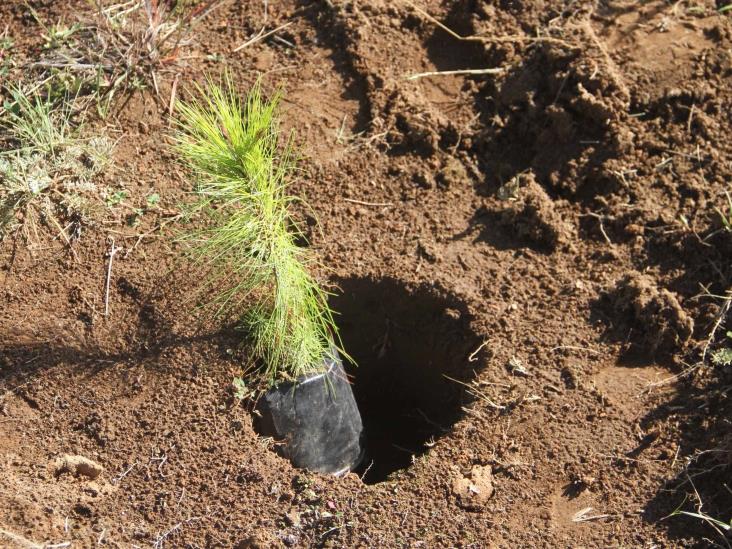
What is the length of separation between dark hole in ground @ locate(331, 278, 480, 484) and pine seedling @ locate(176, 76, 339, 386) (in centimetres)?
25

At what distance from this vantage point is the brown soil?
8.48ft

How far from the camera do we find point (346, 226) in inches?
117

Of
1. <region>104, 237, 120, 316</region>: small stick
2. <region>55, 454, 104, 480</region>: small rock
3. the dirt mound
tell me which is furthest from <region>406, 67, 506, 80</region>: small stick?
<region>55, 454, 104, 480</region>: small rock

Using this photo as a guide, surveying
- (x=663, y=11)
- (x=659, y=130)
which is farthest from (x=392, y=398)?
(x=663, y=11)

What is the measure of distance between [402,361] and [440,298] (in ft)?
1.65

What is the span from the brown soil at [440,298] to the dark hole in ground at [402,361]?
0.01 meters

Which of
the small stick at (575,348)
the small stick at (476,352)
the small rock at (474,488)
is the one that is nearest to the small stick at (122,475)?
the small rock at (474,488)

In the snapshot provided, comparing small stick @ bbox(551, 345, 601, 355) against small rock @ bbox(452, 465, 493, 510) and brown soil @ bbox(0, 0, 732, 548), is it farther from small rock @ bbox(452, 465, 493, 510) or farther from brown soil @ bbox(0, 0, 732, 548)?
small rock @ bbox(452, 465, 493, 510)

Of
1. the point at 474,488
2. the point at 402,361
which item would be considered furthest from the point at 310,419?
the point at 402,361

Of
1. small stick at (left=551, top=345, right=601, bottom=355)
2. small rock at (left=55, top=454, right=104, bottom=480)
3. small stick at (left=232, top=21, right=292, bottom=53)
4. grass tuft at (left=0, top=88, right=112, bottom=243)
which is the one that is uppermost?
small stick at (left=232, top=21, right=292, bottom=53)

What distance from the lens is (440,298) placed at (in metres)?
2.92

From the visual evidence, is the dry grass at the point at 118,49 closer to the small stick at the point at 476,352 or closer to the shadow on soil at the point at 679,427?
the small stick at the point at 476,352

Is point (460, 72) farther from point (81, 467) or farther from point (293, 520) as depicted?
point (81, 467)

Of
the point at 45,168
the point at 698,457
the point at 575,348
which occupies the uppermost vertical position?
the point at 45,168
